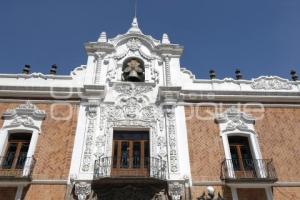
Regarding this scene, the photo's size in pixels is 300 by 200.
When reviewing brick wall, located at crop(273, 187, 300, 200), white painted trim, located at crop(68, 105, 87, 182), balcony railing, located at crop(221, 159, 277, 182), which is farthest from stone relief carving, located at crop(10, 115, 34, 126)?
brick wall, located at crop(273, 187, 300, 200)

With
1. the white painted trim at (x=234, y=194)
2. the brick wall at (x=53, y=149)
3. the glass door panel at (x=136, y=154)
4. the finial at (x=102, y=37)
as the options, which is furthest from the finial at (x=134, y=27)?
the white painted trim at (x=234, y=194)

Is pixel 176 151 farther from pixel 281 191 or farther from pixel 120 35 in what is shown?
pixel 120 35

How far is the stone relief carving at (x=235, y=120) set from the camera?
41.5 feet

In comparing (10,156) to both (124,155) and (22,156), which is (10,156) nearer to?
(22,156)

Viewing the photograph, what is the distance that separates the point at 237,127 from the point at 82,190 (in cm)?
590

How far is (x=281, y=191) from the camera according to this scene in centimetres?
1114

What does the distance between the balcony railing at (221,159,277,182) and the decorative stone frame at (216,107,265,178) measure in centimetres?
30

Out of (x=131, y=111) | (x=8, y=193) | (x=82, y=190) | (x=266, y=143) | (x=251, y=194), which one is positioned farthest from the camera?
(x=131, y=111)

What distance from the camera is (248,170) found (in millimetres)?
11703

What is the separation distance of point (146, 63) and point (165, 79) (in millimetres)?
1247

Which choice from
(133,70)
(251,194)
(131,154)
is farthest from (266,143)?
(133,70)

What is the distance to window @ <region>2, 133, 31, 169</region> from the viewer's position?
11391 mm

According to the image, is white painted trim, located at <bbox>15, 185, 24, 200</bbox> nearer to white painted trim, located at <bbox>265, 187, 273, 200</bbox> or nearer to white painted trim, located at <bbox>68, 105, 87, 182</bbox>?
white painted trim, located at <bbox>68, 105, 87, 182</bbox>

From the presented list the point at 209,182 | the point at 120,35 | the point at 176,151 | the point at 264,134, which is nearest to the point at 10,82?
the point at 120,35
